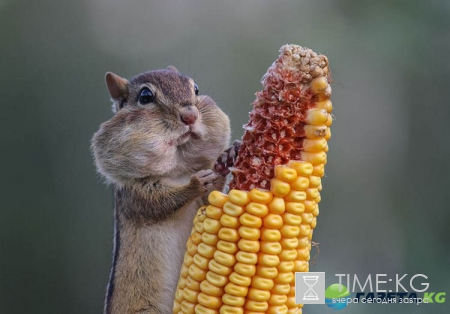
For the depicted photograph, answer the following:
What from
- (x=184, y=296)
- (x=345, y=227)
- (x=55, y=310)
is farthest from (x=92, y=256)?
(x=184, y=296)

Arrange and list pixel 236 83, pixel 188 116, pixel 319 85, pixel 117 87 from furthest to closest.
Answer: pixel 236 83, pixel 117 87, pixel 188 116, pixel 319 85

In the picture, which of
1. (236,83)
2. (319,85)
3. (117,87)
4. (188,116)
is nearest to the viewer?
(319,85)

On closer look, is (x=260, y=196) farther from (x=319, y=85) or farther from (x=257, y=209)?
(x=319, y=85)

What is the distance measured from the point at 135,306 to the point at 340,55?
118 centimetres

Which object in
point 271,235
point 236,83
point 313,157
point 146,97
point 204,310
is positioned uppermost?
point 236,83

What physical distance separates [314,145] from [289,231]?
12 centimetres

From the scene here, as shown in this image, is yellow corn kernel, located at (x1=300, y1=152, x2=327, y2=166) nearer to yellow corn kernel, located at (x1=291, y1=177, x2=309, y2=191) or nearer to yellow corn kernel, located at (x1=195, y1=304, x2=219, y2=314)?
yellow corn kernel, located at (x1=291, y1=177, x2=309, y2=191)

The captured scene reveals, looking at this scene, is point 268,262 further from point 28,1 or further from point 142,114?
point 28,1

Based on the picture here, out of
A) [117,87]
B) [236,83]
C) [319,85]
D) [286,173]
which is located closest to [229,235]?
[286,173]

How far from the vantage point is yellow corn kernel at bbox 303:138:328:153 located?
27.8 inches

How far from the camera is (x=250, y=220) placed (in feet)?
2.36

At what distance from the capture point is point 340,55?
1.75 meters

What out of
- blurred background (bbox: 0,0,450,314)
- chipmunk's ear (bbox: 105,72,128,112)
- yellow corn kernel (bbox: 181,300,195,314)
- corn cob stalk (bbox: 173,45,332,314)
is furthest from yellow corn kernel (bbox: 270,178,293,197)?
blurred background (bbox: 0,0,450,314)

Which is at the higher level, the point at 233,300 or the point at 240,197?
the point at 240,197
